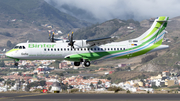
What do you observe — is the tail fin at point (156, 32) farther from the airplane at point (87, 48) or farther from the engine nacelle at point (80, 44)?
the engine nacelle at point (80, 44)

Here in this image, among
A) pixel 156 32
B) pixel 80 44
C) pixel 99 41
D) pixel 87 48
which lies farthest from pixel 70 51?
pixel 156 32

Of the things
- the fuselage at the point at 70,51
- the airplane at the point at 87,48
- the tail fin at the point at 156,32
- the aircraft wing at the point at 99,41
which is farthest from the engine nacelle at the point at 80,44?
the tail fin at the point at 156,32

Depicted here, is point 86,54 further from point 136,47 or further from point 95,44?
point 136,47

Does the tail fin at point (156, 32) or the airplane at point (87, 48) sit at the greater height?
the tail fin at point (156, 32)

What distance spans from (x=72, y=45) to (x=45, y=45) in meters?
4.91

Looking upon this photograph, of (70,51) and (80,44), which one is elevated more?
(80,44)

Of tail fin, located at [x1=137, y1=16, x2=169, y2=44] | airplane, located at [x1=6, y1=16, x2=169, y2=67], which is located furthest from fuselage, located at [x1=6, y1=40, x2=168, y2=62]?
tail fin, located at [x1=137, y1=16, x2=169, y2=44]

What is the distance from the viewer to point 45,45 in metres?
51.8

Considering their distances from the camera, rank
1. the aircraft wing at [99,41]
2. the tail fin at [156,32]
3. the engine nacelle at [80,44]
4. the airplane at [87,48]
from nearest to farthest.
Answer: the aircraft wing at [99,41]
the airplane at [87,48]
the engine nacelle at [80,44]
the tail fin at [156,32]

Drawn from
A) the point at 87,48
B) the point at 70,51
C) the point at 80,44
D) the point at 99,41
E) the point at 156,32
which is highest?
the point at 156,32

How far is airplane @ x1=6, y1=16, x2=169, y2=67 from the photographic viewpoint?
5109cm

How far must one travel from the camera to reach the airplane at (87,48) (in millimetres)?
51094

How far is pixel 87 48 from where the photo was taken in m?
53.5

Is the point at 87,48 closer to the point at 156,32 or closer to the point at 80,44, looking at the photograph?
the point at 80,44
